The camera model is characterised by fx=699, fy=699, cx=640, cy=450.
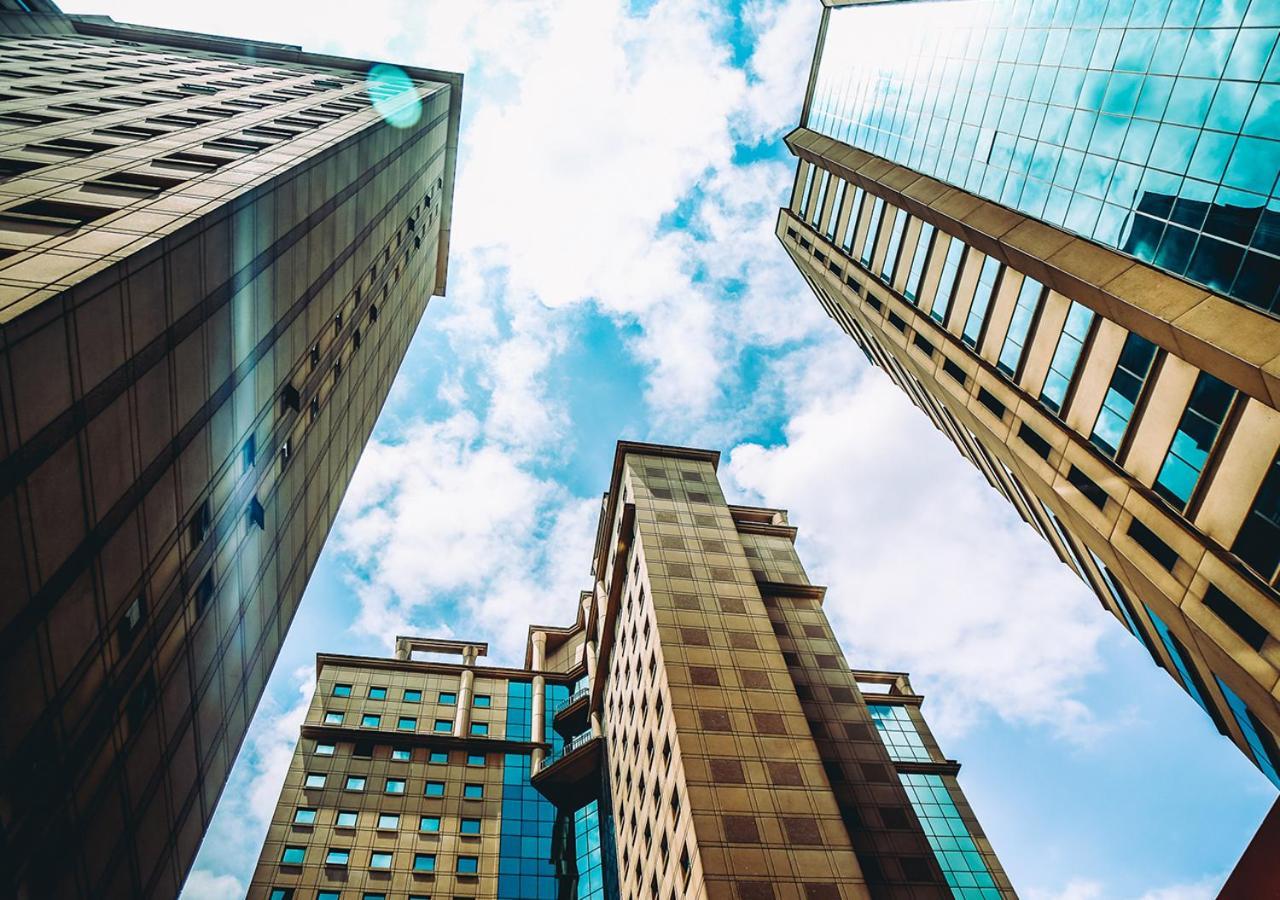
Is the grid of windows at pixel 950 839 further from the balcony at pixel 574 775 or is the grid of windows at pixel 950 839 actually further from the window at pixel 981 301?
the window at pixel 981 301

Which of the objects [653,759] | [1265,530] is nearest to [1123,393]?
[1265,530]

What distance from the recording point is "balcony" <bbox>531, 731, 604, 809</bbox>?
2234 inches

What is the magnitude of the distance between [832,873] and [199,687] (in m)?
26.4

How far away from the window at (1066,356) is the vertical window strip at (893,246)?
14.3m

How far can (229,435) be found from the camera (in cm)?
2284

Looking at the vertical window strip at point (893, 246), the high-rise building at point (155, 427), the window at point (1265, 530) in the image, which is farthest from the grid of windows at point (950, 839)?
the high-rise building at point (155, 427)

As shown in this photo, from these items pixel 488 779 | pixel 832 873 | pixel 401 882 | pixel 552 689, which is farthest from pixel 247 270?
pixel 552 689

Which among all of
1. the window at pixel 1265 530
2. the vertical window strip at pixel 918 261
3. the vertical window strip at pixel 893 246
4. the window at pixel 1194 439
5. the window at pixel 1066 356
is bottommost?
the window at pixel 1265 530

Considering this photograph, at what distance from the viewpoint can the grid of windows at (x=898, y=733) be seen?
5903 cm

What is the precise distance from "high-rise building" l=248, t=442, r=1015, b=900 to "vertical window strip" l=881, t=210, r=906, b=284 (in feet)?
74.3

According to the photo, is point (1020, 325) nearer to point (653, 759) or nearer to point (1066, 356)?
point (1066, 356)

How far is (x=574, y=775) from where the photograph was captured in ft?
189

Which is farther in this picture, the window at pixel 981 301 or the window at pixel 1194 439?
the window at pixel 981 301

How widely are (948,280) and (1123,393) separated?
12.4 meters
